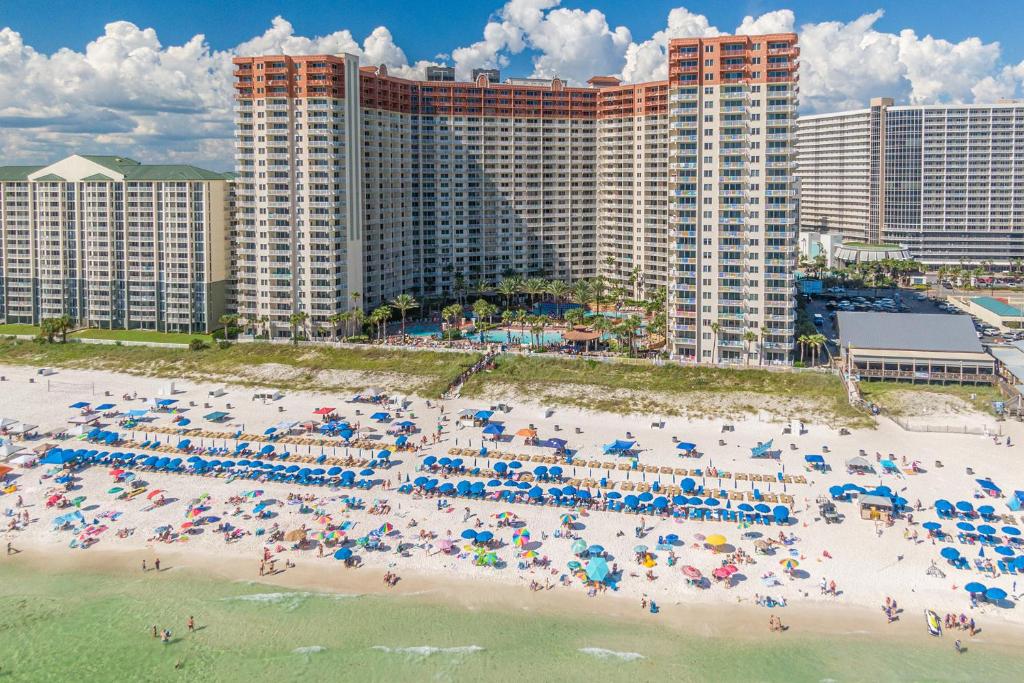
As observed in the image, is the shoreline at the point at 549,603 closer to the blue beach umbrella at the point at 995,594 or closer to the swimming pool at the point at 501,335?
the blue beach umbrella at the point at 995,594

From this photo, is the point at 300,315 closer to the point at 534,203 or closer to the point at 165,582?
the point at 534,203

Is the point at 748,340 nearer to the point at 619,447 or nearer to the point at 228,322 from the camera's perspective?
the point at 619,447

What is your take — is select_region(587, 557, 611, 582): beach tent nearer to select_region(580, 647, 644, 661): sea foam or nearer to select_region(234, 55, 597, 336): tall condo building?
select_region(580, 647, 644, 661): sea foam

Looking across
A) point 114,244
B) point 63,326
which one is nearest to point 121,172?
point 114,244

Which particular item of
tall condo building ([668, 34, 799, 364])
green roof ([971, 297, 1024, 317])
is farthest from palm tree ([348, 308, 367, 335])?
green roof ([971, 297, 1024, 317])

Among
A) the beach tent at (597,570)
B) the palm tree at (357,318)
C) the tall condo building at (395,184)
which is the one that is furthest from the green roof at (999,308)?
the beach tent at (597,570)

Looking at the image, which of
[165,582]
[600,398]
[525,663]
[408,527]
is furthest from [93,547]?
[600,398]
